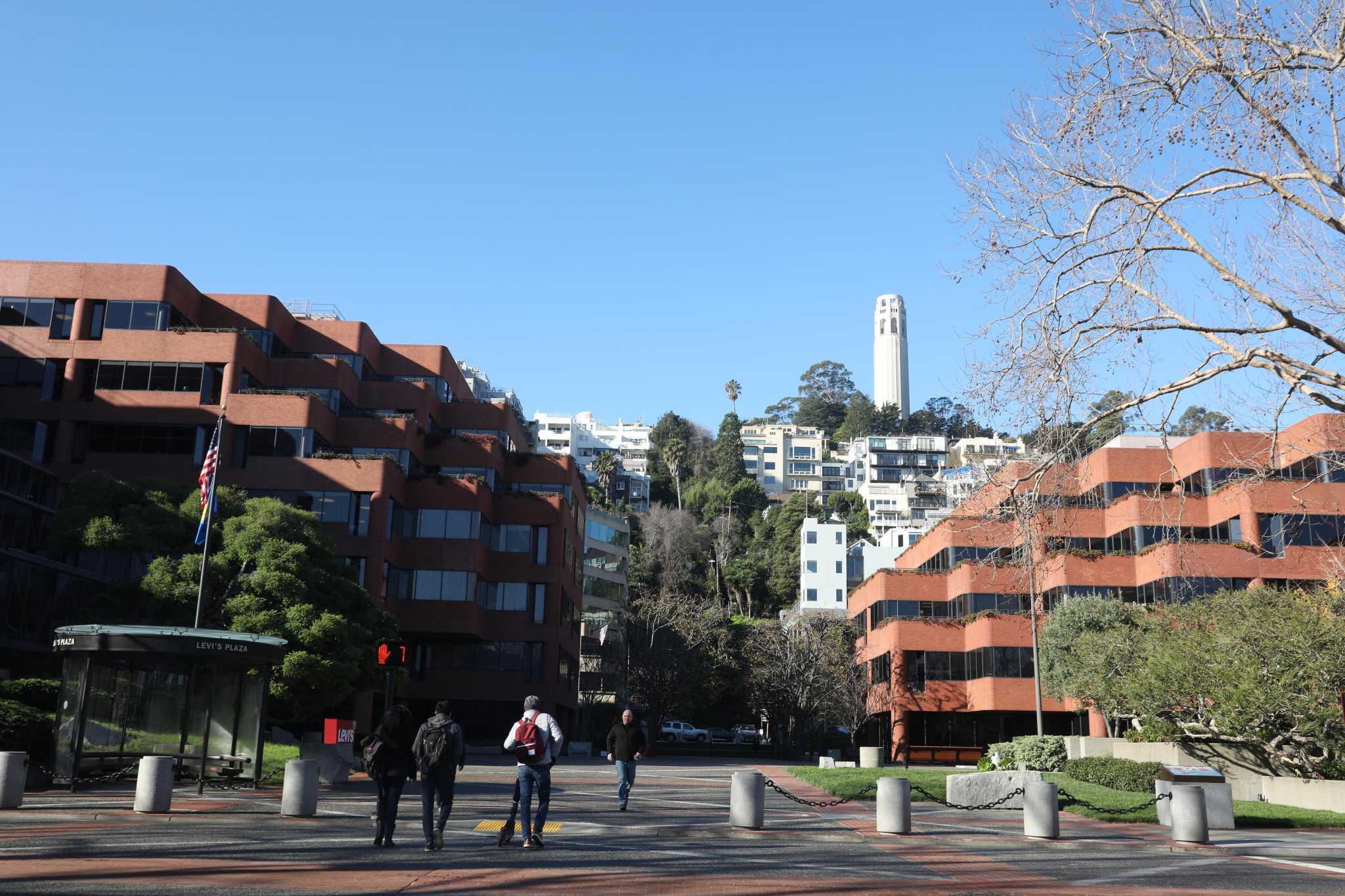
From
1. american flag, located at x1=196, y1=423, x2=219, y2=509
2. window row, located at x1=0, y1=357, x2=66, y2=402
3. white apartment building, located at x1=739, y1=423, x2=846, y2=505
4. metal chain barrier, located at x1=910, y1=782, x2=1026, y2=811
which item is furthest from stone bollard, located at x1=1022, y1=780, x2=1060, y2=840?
white apartment building, located at x1=739, y1=423, x2=846, y2=505

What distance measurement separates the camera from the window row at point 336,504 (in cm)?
5041

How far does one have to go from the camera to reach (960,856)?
620 inches

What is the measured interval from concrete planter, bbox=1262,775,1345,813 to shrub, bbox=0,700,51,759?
25281 mm

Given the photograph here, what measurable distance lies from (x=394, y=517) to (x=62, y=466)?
13.6 m

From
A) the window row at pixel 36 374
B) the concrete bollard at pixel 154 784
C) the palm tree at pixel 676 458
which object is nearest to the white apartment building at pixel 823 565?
the palm tree at pixel 676 458

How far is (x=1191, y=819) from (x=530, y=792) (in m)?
10.1

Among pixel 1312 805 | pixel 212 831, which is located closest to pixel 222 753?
pixel 212 831

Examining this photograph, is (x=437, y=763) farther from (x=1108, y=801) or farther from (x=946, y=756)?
(x=946, y=756)

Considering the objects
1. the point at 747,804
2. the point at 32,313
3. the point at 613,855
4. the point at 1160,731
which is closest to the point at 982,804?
the point at 747,804

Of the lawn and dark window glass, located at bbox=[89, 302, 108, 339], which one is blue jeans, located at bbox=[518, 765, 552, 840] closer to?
the lawn

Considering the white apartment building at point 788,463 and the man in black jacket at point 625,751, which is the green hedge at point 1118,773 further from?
the white apartment building at point 788,463

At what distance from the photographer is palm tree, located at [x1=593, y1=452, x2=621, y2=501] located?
425ft

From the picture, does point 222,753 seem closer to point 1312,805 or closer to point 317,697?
point 317,697

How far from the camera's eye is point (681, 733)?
7894 cm
